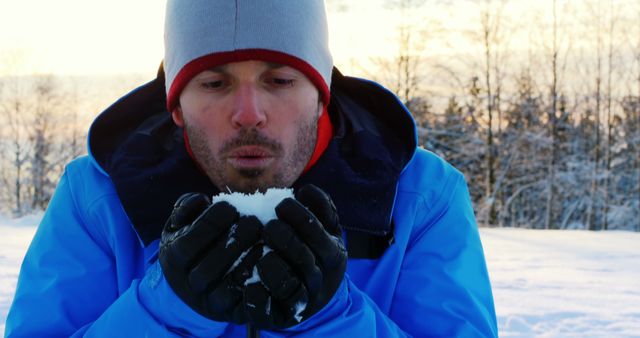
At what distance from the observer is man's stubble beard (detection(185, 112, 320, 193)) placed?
5.28ft

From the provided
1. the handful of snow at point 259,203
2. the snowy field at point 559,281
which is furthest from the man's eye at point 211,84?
the snowy field at point 559,281

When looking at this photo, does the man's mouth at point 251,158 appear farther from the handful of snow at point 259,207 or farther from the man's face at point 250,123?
the handful of snow at point 259,207

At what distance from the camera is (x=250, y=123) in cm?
158

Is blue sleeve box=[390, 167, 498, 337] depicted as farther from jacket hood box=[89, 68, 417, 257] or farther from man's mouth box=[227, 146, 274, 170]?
man's mouth box=[227, 146, 274, 170]

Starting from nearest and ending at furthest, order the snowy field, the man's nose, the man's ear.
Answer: the man's nose < the man's ear < the snowy field

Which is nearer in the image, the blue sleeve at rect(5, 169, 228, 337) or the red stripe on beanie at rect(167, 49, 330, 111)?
the blue sleeve at rect(5, 169, 228, 337)

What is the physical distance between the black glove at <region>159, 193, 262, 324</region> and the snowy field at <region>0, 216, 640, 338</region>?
3519 mm

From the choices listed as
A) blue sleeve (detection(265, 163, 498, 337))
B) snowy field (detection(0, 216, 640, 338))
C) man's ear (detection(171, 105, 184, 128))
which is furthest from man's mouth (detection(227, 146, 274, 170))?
snowy field (detection(0, 216, 640, 338))

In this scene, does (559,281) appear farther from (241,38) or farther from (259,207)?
(259,207)

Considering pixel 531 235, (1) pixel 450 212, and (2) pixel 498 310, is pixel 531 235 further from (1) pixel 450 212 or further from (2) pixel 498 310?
(1) pixel 450 212

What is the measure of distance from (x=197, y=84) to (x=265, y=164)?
31 cm

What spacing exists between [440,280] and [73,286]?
106cm

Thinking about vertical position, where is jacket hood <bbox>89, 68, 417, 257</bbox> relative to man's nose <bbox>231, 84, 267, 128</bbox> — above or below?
below

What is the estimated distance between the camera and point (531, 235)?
12047mm
